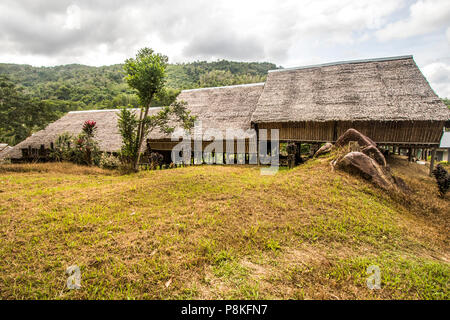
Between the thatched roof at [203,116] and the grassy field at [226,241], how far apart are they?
7.09 meters

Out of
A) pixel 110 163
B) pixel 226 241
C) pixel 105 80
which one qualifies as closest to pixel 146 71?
pixel 110 163

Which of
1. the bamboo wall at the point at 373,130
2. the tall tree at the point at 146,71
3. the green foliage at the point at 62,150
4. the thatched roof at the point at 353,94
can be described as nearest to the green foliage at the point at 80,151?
the green foliage at the point at 62,150

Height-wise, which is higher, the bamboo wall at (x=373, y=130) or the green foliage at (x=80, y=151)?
the bamboo wall at (x=373, y=130)

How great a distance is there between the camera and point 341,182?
5.41 meters

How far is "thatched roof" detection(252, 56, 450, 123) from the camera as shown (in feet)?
29.6

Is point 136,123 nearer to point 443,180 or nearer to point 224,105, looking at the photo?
point 224,105

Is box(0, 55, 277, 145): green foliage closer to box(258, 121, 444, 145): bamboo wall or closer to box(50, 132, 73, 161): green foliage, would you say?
box(50, 132, 73, 161): green foliage

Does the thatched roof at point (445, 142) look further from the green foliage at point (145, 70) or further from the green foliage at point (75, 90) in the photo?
the green foliage at point (145, 70)

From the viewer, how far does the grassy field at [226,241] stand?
2.42m

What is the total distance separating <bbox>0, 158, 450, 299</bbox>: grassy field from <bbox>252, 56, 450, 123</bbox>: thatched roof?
15.7 ft

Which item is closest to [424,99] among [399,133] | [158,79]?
[399,133]

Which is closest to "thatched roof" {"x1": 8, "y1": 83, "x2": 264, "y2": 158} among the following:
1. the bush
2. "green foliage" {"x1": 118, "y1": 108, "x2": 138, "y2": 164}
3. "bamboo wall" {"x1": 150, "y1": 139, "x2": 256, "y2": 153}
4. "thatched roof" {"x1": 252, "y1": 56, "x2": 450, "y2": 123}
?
"bamboo wall" {"x1": 150, "y1": 139, "x2": 256, "y2": 153}

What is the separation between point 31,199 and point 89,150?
5772mm
